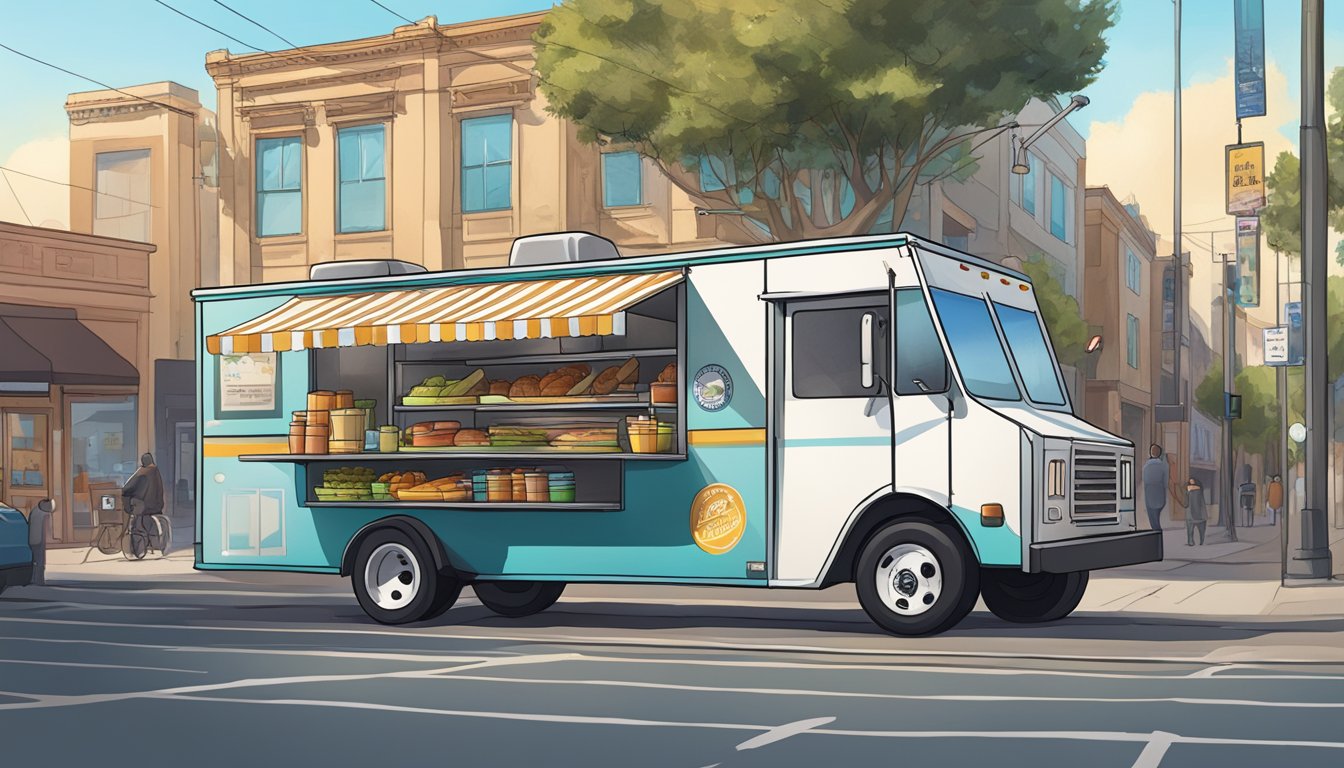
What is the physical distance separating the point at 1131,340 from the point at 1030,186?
13.9m

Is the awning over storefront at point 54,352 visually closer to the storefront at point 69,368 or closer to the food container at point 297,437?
the storefront at point 69,368

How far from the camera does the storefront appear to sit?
29.2 meters

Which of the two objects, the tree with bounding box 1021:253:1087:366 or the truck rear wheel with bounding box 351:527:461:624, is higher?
the tree with bounding box 1021:253:1087:366

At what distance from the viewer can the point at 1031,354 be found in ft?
47.7

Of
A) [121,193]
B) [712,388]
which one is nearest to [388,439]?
[712,388]

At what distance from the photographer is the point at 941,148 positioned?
2388 cm

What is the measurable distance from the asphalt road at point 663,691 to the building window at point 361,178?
19.5m

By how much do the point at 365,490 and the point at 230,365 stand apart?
6.84 ft

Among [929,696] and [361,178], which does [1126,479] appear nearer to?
[929,696]

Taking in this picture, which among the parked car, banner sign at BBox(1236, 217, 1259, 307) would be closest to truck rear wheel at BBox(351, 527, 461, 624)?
the parked car

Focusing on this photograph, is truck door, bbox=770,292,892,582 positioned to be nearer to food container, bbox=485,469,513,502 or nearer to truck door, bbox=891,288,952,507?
truck door, bbox=891,288,952,507

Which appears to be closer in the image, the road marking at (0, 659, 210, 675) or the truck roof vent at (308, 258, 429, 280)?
the road marking at (0, 659, 210, 675)

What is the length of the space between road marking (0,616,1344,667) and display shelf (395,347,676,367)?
99.6 inches

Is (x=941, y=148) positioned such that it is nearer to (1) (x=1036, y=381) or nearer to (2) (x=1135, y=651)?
(1) (x=1036, y=381)
